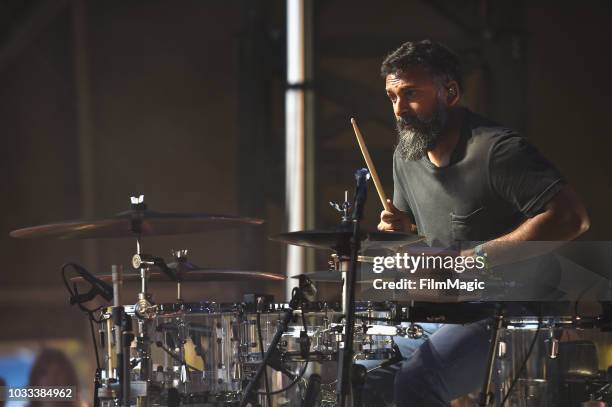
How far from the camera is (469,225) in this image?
3369 millimetres

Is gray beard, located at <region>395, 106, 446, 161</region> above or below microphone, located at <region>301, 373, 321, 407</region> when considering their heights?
above

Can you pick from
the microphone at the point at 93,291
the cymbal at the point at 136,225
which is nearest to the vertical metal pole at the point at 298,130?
the cymbal at the point at 136,225

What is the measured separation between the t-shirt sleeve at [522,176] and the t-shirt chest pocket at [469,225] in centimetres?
10

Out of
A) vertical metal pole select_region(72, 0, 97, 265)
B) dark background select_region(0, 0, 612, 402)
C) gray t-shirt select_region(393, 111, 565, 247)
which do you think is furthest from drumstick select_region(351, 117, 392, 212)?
vertical metal pole select_region(72, 0, 97, 265)

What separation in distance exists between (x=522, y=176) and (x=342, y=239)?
628mm

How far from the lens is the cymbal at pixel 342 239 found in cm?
298

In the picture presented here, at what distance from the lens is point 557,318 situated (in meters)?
3.11

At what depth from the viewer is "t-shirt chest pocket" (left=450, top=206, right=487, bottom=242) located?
3.34 meters

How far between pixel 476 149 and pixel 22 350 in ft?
12.9

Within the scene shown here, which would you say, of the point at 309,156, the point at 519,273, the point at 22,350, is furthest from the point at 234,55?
the point at 519,273

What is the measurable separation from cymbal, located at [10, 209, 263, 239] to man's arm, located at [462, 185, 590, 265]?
83 centimetres

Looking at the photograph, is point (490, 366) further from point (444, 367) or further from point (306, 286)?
point (306, 286)

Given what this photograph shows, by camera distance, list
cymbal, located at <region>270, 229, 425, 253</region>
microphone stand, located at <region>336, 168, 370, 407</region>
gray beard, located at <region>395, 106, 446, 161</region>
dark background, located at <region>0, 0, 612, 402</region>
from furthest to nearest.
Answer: dark background, located at <region>0, 0, 612, 402</region> → gray beard, located at <region>395, 106, 446, 161</region> → cymbal, located at <region>270, 229, 425, 253</region> → microphone stand, located at <region>336, 168, 370, 407</region>

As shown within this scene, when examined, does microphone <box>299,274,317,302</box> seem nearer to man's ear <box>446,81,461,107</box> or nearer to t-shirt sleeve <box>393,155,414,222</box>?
t-shirt sleeve <box>393,155,414,222</box>
